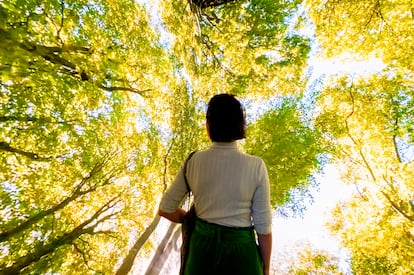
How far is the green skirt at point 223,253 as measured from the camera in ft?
4.74

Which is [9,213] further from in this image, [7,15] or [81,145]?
[7,15]

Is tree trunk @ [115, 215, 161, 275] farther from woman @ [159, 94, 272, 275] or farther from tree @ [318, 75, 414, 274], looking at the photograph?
tree @ [318, 75, 414, 274]

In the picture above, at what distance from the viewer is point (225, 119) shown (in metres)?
1.68

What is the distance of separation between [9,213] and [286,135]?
1105cm

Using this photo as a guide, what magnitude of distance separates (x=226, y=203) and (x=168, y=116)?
27.6ft

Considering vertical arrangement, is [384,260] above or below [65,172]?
below

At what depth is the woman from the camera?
1.47 m

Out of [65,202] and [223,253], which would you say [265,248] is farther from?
[65,202]

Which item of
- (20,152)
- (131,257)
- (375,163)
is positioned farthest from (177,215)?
(375,163)

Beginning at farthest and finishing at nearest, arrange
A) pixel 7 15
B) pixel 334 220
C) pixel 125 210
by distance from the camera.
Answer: pixel 334 220 → pixel 125 210 → pixel 7 15

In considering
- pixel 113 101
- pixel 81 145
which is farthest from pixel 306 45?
pixel 81 145

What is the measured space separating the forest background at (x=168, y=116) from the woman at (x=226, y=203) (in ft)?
8.58

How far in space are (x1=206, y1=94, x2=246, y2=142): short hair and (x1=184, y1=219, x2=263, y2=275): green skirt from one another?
653mm

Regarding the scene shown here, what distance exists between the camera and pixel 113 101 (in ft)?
19.6
